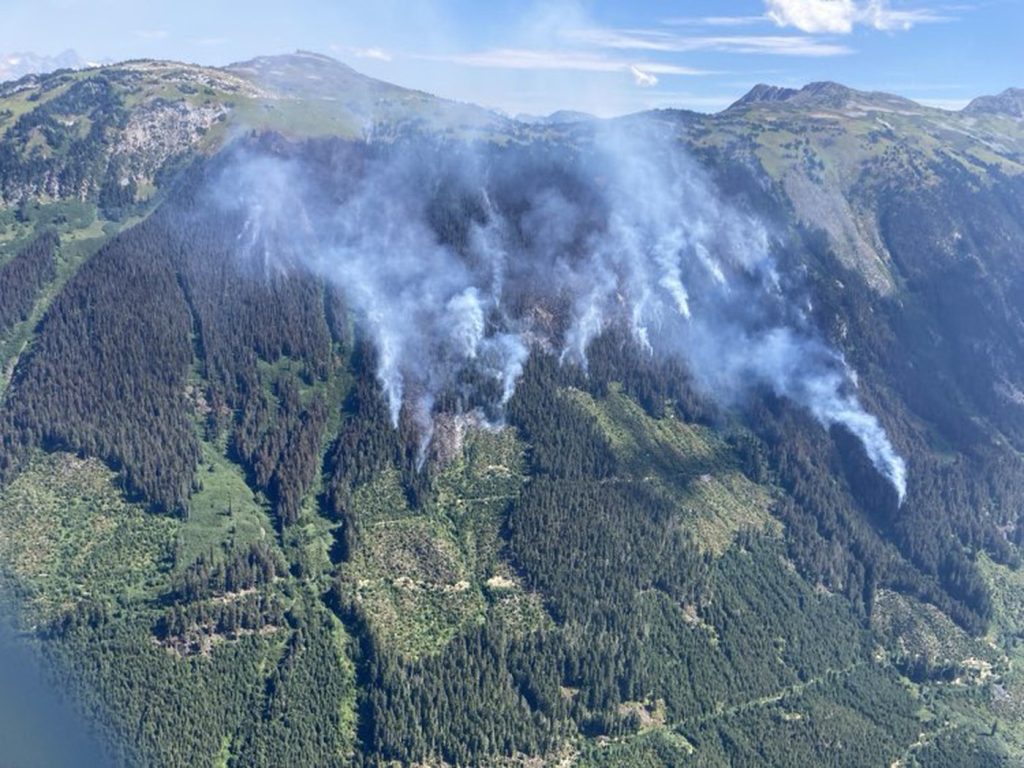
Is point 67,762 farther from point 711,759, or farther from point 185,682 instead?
point 711,759

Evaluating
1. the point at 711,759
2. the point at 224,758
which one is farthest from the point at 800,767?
the point at 224,758

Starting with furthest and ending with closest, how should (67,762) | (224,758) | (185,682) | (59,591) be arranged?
1. (59,591)
2. (185,682)
3. (224,758)
4. (67,762)

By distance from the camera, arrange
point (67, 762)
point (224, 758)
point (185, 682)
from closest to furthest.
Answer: point (67, 762) < point (224, 758) < point (185, 682)

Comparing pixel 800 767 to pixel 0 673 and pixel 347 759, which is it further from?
pixel 0 673

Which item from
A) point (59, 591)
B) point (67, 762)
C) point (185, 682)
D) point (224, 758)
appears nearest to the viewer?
point (67, 762)

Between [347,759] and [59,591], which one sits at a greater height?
[59,591]

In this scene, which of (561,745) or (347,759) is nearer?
(347,759)

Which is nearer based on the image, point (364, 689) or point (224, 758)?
point (224, 758)

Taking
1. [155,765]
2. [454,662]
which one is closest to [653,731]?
[454,662]

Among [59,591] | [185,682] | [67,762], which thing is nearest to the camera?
[67,762]
